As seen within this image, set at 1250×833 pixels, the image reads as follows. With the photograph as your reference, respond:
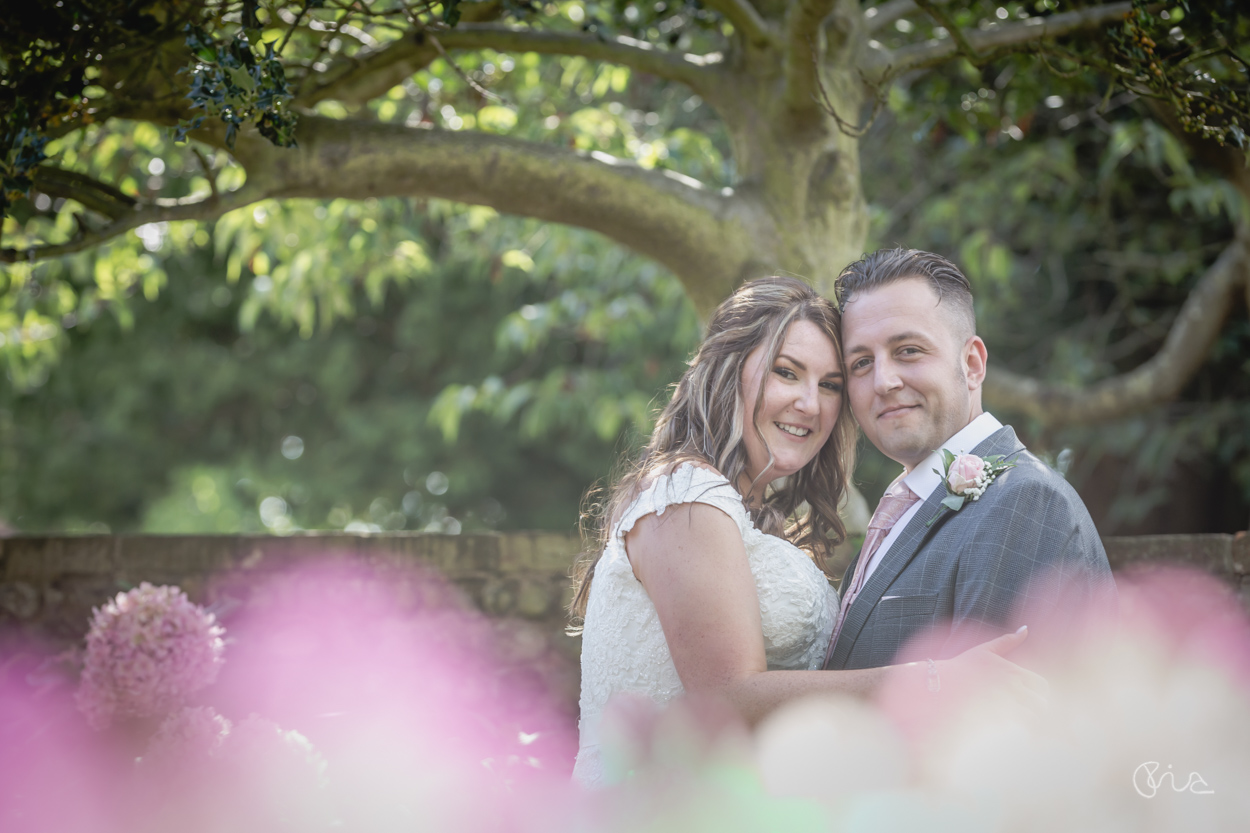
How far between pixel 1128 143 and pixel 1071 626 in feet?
10.6

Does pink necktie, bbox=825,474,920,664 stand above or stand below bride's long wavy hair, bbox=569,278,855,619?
below

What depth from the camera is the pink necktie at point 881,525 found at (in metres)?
2.28

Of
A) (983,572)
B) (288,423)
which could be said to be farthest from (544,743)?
(288,423)

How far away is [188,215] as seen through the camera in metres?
2.80

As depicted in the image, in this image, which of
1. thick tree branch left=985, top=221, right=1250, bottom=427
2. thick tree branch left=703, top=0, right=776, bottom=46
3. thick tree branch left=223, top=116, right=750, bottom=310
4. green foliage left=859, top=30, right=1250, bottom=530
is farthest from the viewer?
green foliage left=859, top=30, right=1250, bottom=530

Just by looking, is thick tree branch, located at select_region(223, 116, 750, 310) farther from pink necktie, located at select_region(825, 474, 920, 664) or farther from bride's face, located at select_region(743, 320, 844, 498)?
Answer: pink necktie, located at select_region(825, 474, 920, 664)

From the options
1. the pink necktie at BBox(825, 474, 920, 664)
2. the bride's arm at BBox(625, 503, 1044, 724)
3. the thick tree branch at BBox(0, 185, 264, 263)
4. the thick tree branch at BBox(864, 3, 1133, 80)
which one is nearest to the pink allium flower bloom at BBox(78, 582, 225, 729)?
the thick tree branch at BBox(0, 185, 264, 263)

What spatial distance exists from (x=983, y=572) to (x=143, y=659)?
2254 mm

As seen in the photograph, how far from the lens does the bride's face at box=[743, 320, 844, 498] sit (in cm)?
227

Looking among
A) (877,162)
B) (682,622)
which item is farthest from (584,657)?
(877,162)

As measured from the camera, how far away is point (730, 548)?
6.45 ft

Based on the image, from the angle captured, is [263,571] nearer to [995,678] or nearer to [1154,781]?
[995,678]

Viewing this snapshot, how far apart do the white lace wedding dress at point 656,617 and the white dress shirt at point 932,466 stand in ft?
0.59

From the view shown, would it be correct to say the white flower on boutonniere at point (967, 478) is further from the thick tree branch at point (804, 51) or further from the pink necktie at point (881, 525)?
the thick tree branch at point (804, 51)
